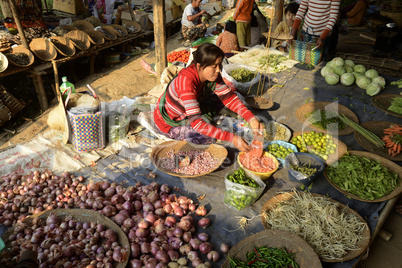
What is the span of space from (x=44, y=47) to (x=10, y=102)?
1.40 meters

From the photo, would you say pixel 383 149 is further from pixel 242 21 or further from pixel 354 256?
pixel 242 21

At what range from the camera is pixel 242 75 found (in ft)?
14.3

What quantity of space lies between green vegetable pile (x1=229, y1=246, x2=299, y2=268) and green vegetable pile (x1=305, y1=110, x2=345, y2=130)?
79.0 inches

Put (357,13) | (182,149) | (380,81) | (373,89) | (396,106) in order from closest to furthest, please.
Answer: (182,149)
(396,106)
(373,89)
(380,81)
(357,13)

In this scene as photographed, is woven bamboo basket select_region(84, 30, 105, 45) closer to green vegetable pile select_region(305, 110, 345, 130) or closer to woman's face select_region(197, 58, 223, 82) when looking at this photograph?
woman's face select_region(197, 58, 223, 82)

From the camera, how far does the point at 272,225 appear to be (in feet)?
6.85

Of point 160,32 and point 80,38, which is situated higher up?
point 160,32

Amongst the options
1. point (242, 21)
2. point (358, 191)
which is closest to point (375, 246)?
point (358, 191)

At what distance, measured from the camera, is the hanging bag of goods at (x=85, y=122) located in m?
3.02

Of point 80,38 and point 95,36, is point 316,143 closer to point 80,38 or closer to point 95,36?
point 80,38

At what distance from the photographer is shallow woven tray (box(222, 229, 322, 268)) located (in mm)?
1747

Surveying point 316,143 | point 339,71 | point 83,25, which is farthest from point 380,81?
point 83,25

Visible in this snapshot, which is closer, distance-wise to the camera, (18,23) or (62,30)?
(18,23)

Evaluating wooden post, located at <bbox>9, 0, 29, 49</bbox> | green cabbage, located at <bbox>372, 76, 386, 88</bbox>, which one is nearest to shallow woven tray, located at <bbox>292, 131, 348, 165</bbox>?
green cabbage, located at <bbox>372, 76, 386, 88</bbox>
